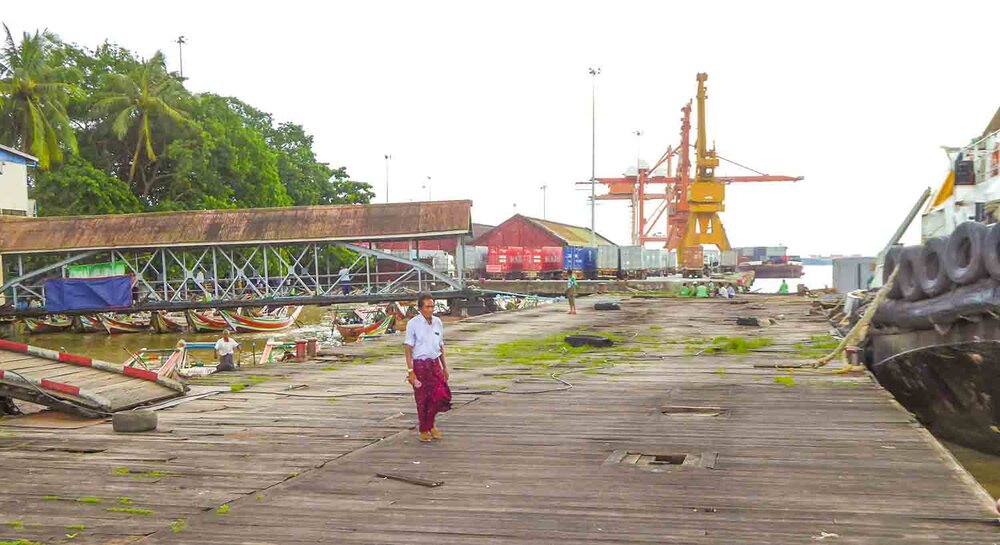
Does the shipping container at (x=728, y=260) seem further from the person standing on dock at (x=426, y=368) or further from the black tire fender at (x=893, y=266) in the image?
the person standing on dock at (x=426, y=368)

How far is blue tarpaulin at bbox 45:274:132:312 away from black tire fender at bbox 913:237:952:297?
99.0ft

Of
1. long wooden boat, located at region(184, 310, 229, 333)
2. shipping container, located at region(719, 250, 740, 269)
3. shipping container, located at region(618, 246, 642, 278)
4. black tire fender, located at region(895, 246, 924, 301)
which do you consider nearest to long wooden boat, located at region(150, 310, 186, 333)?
long wooden boat, located at region(184, 310, 229, 333)

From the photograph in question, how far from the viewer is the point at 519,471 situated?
6727 mm

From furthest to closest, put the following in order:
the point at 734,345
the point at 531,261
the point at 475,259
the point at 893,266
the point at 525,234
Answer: the point at 525,234, the point at 475,259, the point at 531,261, the point at 734,345, the point at 893,266

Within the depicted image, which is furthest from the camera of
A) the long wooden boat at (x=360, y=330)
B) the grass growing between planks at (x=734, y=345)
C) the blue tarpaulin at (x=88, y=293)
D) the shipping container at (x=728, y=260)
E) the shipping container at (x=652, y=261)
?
the shipping container at (x=728, y=260)

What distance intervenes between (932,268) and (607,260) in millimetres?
46683

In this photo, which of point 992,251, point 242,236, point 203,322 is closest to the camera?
point 992,251

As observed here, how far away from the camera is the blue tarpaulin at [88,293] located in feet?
108

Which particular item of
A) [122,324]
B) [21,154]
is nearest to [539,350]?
[122,324]

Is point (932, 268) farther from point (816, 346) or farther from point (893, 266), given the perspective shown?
point (816, 346)

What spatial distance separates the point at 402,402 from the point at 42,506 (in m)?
5.03

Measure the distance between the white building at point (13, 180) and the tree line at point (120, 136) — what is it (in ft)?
3.07

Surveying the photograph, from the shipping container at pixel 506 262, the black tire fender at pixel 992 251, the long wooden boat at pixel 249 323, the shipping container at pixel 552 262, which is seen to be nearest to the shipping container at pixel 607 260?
the shipping container at pixel 552 262

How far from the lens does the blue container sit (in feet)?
181
